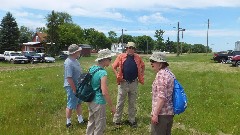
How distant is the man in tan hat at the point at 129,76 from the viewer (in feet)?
29.2

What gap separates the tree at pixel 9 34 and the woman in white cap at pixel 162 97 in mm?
62577

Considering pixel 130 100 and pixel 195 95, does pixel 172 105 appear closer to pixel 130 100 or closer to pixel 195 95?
pixel 130 100

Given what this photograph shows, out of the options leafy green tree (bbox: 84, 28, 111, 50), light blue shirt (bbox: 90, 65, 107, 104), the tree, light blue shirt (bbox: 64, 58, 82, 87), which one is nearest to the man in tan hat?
light blue shirt (bbox: 64, 58, 82, 87)

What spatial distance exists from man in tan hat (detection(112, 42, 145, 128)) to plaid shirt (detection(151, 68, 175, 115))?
3286 mm

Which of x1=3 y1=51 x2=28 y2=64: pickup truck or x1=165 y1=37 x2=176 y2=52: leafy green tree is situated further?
x1=165 y1=37 x2=176 y2=52: leafy green tree

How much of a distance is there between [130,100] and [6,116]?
128 inches

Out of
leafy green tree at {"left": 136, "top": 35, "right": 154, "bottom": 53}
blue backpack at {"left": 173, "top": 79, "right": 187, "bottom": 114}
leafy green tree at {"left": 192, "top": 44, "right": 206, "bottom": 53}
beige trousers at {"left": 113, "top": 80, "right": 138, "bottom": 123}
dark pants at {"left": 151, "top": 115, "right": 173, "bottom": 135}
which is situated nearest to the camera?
blue backpack at {"left": 173, "top": 79, "right": 187, "bottom": 114}

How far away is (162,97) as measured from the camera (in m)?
5.43

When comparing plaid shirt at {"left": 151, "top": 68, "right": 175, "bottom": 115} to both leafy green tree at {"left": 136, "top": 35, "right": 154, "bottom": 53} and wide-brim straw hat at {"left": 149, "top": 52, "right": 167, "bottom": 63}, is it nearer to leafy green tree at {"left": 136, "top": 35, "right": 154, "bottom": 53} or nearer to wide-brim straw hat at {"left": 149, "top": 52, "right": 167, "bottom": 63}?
wide-brim straw hat at {"left": 149, "top": 52, "right": 167, "bottom": 63}

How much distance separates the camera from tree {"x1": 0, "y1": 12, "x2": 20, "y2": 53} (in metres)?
65.2

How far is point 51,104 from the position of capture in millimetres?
11734

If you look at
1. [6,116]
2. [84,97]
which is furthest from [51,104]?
[84,97]

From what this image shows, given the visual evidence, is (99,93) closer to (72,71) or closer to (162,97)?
(162,97)

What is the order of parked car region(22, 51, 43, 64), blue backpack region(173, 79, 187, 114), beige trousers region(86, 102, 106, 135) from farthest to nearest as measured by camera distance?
1. parked car region(22, 51, 43, 64)
2. beige trousers region(86, 102, 106, 135)
3. blue backpack region(173, 79, 187, 114)
